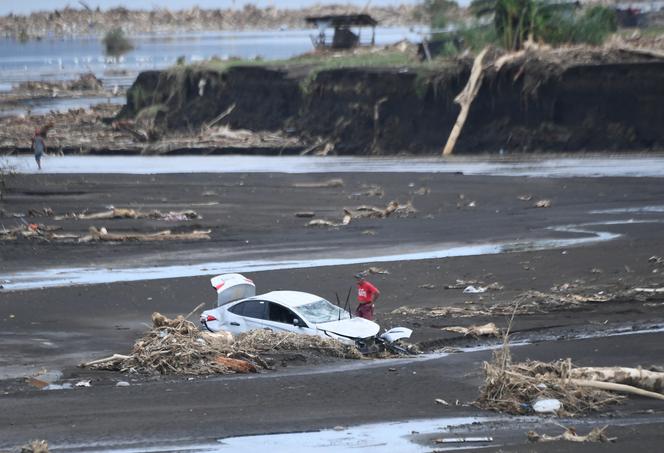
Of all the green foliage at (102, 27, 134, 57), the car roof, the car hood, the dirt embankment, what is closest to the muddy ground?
the car hood

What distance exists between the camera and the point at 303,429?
56.0 ft

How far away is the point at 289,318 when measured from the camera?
21875 mm

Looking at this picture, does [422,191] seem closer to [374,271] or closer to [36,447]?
[374,271]

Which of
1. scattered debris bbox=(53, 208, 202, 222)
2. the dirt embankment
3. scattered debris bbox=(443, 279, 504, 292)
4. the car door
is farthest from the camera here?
the dirt embankment

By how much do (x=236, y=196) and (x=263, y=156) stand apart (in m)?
16.8

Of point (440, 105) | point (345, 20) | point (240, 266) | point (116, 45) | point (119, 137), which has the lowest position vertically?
point (116, 45)

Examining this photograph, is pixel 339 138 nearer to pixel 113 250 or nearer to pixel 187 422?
pixel 113 250

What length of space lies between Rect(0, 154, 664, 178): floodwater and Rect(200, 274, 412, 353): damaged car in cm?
2512

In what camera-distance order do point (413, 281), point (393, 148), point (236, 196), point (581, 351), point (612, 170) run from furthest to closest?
point (393, 148) → point (612, 170) → point (236, 196) → point (413, 281) → point (581, 351)

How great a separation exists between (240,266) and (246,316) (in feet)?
28.4

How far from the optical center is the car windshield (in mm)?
21828

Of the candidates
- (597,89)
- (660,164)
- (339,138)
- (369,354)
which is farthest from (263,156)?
(369,354)

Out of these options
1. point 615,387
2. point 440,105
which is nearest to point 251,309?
point 615,387

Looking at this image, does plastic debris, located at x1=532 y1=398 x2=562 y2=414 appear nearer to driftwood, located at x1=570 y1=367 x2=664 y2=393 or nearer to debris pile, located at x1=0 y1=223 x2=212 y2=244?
driftwood, located at x1=570 y1=367 x2=664 y2=393
